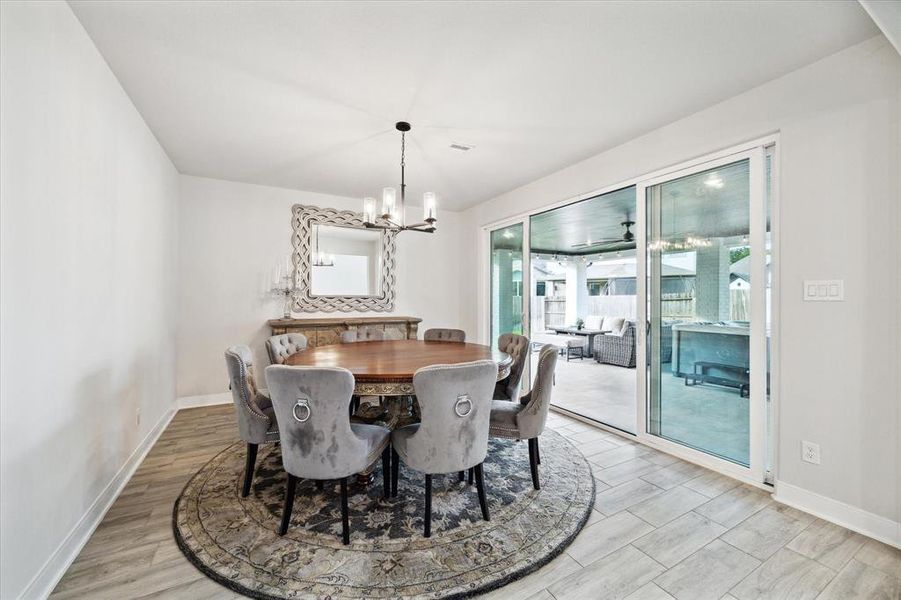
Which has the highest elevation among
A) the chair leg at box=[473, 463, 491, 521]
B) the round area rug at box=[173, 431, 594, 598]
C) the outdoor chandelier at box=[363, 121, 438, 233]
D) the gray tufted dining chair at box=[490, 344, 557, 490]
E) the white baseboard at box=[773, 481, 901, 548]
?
the outdoor chandelier at box=[363, 121, 438, 233]

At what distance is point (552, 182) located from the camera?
407cm

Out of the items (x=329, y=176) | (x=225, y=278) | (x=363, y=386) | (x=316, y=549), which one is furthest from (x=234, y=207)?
(x=316, y=549)

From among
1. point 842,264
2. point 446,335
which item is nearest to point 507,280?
point 446,335

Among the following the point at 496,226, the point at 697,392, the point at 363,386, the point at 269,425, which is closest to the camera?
the point at 363,386

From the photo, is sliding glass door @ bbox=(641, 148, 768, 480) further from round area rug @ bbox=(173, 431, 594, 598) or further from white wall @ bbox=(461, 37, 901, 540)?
round area rug @ bbox=(173, 431, 594, 598)

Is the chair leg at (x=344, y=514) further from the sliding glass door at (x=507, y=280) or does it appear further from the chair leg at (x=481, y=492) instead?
the sliding glass door at (x=507, y=280)

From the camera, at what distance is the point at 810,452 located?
2148 mm

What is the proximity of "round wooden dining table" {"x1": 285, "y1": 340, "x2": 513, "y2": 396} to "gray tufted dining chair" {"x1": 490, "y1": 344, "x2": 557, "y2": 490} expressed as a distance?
9.5 inches

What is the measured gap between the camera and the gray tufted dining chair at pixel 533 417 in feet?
7.41

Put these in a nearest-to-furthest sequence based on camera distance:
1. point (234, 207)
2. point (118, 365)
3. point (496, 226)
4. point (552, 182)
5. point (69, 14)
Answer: point (69, 14), point (118, 365), point (552, 182), point (234, 207), point (496, 226)

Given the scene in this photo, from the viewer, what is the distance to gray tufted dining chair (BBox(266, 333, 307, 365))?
2818 mm

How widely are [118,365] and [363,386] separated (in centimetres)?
170

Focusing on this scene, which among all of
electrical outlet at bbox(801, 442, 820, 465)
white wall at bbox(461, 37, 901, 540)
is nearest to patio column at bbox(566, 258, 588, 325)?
white wall at bbox(461, 37, 901, 540)

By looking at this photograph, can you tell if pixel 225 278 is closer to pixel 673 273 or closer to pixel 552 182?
pixel 552 182
